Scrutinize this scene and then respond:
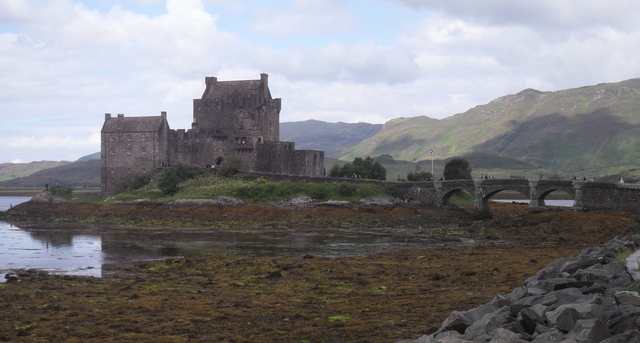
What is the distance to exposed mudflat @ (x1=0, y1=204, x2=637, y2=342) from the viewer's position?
677 inches

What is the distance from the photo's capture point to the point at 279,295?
73.2ft

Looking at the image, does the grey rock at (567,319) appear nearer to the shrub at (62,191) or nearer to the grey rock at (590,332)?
the grey rock at (590,332)

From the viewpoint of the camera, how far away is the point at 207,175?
79.1m

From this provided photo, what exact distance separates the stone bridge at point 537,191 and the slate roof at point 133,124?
31.2 m

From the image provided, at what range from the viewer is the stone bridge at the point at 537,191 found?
5488 centimetres

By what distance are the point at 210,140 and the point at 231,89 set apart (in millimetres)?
6855

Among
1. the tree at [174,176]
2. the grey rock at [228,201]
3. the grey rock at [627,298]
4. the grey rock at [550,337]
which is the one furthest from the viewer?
the tree at [174,176]

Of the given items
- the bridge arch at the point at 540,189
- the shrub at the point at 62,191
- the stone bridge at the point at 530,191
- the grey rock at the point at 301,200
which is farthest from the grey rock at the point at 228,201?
the bridge arch at the point at 540,189

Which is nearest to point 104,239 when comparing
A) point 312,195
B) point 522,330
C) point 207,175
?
point 312,195

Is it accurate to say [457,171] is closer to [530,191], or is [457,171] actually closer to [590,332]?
[530,191]

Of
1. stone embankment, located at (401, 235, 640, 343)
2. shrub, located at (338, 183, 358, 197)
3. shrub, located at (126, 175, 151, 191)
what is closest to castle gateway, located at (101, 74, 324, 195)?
shrub, located at (126, 175, 151, 191)

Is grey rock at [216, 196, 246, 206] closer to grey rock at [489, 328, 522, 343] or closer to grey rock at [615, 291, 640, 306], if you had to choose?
grey rock at [615, 291, 640, 306]

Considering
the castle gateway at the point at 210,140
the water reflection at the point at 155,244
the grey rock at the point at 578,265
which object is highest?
the castle gateway at the point at 210,140

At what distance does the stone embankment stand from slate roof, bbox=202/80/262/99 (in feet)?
233
